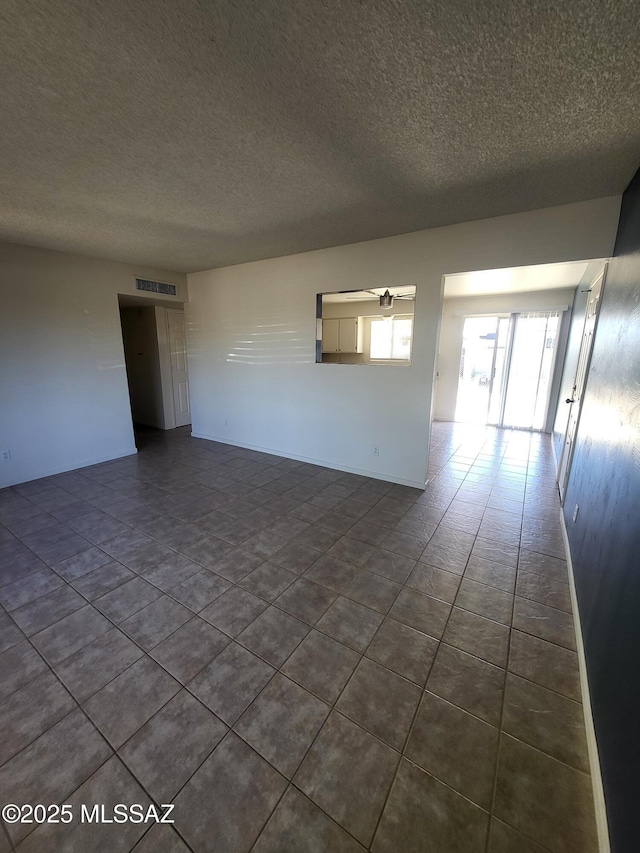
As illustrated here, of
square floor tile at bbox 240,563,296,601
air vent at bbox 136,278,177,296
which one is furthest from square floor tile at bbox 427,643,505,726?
air vent at bbox 136,278,177,296

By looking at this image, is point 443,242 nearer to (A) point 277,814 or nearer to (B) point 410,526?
(B) point 410,526

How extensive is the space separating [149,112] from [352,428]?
3.05 m

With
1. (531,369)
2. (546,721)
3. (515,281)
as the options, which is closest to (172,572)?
(546,721)

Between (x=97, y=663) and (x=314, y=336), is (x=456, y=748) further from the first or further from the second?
(x=314, y=336)

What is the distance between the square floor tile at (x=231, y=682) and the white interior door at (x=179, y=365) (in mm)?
5281

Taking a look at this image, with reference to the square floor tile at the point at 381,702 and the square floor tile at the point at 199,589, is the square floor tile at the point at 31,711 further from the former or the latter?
the square floor tile at the point at 381,702

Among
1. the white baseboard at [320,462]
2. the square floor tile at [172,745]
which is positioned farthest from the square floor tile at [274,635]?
the white baseboard at [320,462]

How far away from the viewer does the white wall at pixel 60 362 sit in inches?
141

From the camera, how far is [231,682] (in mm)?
1523

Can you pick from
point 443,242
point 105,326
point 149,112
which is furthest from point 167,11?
point 105,326

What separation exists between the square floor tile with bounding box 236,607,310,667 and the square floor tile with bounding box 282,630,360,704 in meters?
0.05

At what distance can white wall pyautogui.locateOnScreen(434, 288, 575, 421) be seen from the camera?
211 inches

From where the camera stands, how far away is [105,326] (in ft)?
14.1

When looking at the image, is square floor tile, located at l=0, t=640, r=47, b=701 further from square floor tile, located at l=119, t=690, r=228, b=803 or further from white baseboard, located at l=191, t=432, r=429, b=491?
white baseboard, located at l=191, t=432, r=429, b=491
